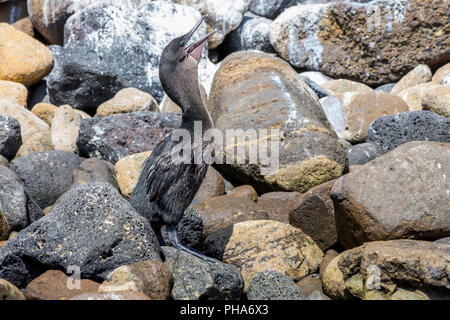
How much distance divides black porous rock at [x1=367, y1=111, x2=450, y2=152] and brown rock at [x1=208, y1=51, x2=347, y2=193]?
1.01 metres

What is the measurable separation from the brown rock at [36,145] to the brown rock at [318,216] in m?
4.86

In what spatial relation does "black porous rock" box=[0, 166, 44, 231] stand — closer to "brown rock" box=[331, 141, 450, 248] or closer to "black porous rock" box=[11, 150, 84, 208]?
"black porous rock" box=[11, 150, 84, 208]

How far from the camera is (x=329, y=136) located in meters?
7.59

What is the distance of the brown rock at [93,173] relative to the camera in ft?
25.5

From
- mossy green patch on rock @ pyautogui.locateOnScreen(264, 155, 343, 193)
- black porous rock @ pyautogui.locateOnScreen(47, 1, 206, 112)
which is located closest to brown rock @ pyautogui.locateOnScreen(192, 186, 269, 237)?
mossy green patch on rock @ pyautogui.locateOnScreen(264, 155, 343, 193)

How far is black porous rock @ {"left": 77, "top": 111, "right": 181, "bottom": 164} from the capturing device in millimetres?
8805

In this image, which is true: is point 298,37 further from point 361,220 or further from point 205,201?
point 361,220

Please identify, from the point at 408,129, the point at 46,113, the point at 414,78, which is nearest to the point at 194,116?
the point at 408,129

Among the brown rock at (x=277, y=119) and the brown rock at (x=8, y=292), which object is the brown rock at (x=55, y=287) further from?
the brown rock at (x=277, y=119)

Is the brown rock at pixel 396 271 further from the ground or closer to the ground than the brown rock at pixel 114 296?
closer to the ground

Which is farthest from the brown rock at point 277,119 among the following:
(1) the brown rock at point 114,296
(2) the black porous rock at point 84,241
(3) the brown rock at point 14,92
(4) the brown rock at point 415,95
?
(3) the brown rock at point 14,92

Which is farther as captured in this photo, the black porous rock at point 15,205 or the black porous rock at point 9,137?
the black porous rock at point 9,137

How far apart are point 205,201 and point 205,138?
166cm
